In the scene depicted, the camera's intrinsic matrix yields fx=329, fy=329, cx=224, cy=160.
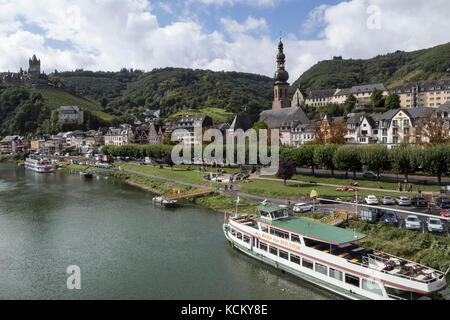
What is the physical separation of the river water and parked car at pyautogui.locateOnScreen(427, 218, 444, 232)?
1251 cm

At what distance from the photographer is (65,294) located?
2392 cm

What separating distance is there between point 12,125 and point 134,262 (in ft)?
612

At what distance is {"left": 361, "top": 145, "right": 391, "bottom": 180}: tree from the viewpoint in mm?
48316

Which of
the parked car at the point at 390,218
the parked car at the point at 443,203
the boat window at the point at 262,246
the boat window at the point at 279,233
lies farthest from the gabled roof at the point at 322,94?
the boat window at the point at 262,246

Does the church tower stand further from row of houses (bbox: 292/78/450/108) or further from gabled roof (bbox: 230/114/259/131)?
row of houses (bbox: 292/78/450/108)

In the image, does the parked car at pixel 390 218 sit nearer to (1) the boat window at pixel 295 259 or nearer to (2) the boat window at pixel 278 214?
(2) the boat window at pixel 278 214

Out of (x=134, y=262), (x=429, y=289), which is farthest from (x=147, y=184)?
(x=429, y=289)

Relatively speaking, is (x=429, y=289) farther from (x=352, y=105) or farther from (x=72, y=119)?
(x=72, y=119)

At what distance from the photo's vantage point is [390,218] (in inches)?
1246

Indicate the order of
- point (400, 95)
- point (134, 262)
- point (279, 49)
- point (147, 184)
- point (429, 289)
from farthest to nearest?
1. point (400, 95)
2. point (279, 49)
3. point (147, 184)
4. point (134, 262)
5. point (429, 289)

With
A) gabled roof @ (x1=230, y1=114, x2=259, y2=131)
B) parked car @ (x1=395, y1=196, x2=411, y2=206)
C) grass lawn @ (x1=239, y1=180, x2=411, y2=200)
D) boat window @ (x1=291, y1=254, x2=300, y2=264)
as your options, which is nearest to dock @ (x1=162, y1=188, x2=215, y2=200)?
grass lawn @ (x1=239, y1=180, x2=411, y2=200)

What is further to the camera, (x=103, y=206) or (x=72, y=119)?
(x=72, y=119)
